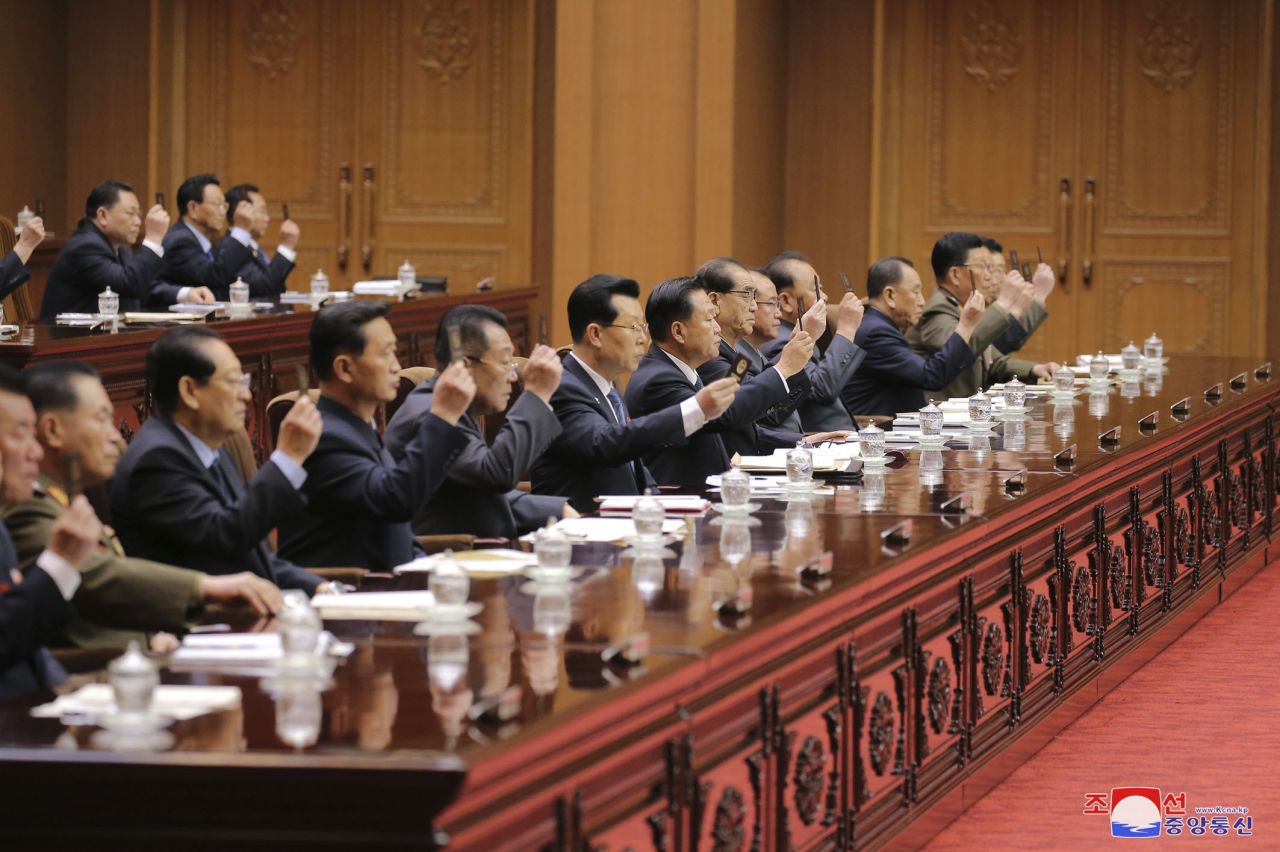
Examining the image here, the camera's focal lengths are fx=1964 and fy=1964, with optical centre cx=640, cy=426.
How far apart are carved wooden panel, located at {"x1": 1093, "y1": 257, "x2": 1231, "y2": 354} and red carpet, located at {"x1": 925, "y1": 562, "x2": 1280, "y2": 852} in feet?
16.4

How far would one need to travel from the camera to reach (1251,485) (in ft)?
22.8

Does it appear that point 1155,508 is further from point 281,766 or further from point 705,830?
point 281,766

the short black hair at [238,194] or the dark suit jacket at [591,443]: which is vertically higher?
the short black hair at [238,194]

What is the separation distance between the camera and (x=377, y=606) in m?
3.10

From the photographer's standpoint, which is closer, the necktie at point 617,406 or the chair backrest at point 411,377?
the necktie at point 617,406

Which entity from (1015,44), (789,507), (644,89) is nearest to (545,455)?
(789,507)

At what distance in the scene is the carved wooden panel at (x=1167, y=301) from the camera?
35.3 ft

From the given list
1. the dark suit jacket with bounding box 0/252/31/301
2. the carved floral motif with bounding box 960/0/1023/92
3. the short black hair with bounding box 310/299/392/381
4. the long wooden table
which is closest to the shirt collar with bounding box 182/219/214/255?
the dark suit jacket with bounding box 0/252/31/301

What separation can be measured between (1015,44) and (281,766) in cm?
935

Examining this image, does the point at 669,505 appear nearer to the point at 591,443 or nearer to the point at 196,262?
the point at 591,443

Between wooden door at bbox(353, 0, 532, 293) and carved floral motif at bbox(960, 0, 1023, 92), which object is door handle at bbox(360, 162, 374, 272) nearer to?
wooden door at bbox(353, 0, 532, 293)

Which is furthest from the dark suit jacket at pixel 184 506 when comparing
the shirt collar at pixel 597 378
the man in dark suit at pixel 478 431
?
the shirt collar at pixel 597 378

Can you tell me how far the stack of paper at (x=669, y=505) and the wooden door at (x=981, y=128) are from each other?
687cm

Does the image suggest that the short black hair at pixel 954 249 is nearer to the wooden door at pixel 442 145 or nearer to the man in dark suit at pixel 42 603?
the wooden door at pixel 442 145
